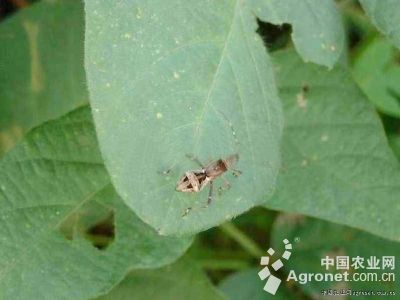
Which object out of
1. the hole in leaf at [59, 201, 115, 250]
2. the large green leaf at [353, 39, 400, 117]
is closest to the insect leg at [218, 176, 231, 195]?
the hole in leaf at [59, 201, 115, 250]

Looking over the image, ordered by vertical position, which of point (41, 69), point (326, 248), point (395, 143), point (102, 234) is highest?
point (41, 69)

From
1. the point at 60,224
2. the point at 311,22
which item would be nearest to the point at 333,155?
the point at 311,22

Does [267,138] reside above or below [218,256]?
above

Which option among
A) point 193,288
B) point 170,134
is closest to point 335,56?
point 170,134

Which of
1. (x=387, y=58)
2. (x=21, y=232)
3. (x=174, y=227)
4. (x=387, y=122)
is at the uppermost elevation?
(x=174, y=227)

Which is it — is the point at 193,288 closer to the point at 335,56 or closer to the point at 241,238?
the point at 241,238

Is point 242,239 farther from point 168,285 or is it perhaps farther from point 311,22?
point 311,22

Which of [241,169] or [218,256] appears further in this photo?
[218,256]
